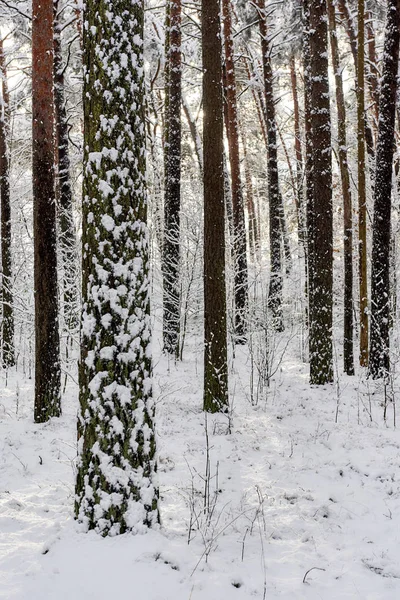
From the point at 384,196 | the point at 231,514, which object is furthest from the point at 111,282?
the point at 384,196

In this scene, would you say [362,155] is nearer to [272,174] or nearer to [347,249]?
[347,249]

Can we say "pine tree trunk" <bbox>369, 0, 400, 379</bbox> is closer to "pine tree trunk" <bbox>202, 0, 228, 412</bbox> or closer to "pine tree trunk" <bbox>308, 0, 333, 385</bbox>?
"pine tree trunk" <bbox>308, 0, 333, 385</bbox>

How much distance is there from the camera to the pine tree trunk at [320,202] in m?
8.16

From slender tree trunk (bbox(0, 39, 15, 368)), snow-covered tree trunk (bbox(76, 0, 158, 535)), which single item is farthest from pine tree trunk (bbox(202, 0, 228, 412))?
slender tree trunk (bbox(0, 39, 15, 368))

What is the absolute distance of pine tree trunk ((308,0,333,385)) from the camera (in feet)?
26.8

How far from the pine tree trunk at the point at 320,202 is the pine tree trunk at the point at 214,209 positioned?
2291 millimetres

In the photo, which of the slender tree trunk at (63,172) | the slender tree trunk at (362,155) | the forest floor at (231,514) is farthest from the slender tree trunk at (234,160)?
the forest floor at (231,514)

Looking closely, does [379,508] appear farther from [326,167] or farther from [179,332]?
[179,332]

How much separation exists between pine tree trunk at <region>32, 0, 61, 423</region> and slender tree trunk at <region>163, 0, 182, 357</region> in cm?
421

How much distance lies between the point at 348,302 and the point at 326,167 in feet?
11.1

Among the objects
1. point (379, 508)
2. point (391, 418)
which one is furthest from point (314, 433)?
point (379, 508)

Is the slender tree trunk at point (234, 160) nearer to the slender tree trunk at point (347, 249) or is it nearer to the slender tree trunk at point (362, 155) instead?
the slender tree trunk at point (347, 249)

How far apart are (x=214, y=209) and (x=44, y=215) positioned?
249 centimetres

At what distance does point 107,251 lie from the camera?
3.46 m
